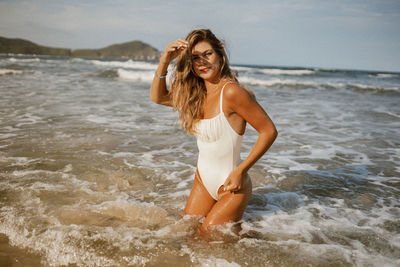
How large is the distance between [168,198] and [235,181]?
4.49 ft

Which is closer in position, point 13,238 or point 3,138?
point 13,238

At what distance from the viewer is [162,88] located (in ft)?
10.1

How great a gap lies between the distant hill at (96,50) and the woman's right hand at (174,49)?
12113cm

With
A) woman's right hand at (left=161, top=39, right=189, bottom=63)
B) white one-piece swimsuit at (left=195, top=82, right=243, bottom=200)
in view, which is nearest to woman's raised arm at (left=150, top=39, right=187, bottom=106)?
woman's right hand at (left=161, top=39, right=189, bottom=63)

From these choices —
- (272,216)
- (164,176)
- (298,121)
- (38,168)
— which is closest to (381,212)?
(272,216)

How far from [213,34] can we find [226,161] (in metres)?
1.21

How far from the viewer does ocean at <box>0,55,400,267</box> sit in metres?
2.49

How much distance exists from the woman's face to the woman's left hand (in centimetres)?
93

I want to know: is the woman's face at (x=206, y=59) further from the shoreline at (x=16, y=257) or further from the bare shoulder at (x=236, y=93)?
the shoreline at (x=16, y=257)

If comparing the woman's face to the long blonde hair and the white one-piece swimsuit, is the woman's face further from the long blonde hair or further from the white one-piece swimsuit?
the white one-piece swimsuit

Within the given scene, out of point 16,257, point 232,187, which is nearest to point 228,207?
point 232,187

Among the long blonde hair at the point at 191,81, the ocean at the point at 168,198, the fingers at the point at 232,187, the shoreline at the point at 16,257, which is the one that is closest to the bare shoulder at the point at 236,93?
the long blonde hair at the point at 191,81

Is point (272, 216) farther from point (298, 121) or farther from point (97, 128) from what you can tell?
point (298, 121)

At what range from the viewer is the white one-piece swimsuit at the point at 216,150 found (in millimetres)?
2627
